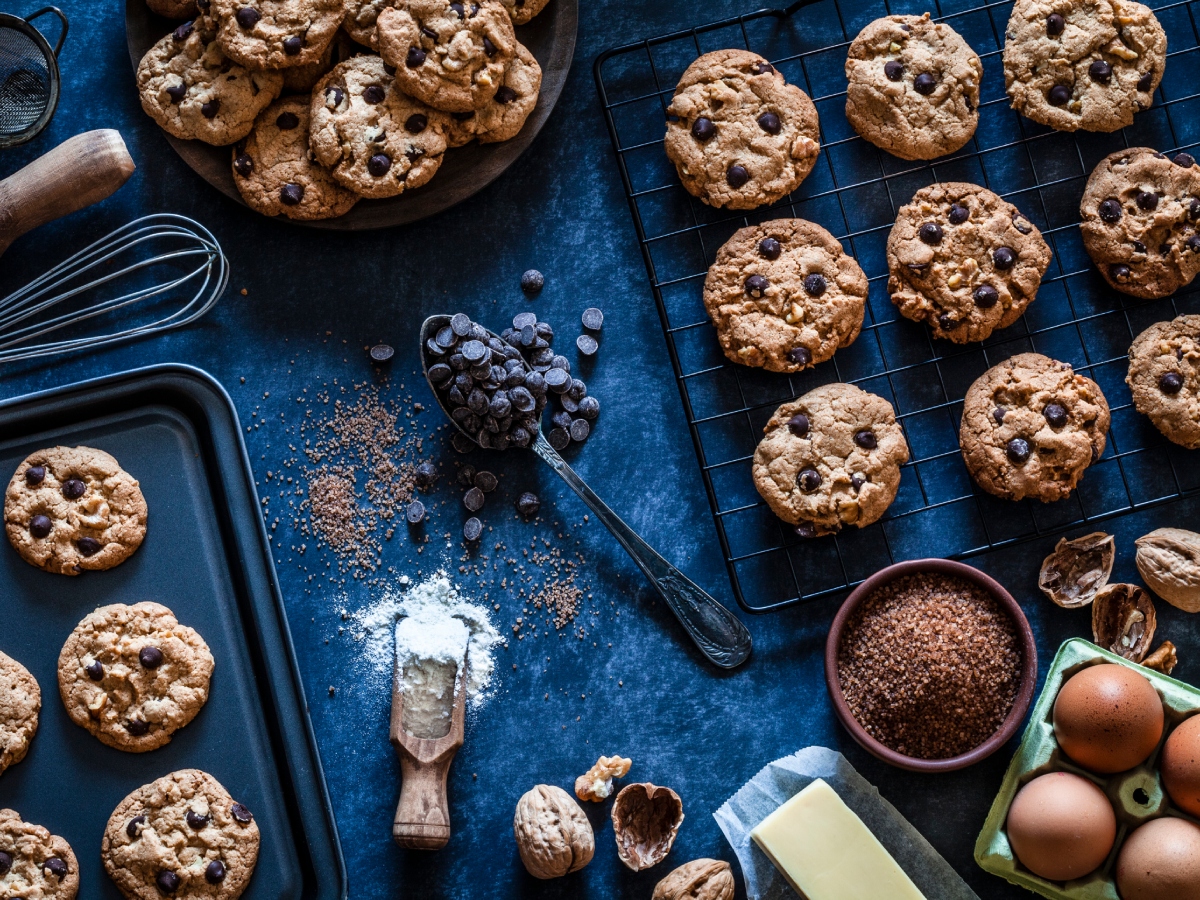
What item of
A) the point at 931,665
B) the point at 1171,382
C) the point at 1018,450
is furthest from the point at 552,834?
the point at 1171,382

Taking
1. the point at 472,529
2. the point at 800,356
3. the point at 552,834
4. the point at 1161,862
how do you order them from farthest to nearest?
the point at 472,529
the point at 800,356
the point at 552,834
the point at 1161,862

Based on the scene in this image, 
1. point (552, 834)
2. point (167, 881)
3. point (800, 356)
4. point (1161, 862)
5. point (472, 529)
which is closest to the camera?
point (1161, 862)

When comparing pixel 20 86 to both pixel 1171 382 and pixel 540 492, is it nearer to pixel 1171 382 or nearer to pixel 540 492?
A: pixel 540 492

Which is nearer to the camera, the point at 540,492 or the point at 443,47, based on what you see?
the point at 443,47

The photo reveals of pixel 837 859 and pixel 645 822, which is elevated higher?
pixel 645 822

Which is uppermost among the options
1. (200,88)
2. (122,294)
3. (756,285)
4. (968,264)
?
(200,88)

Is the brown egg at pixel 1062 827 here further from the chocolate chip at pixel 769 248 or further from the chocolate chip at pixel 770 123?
the chocolate chip at pixel 770 123

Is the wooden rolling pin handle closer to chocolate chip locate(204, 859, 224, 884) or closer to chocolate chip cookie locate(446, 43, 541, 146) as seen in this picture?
chocolate chip locate(204, 859, 224, 884)
